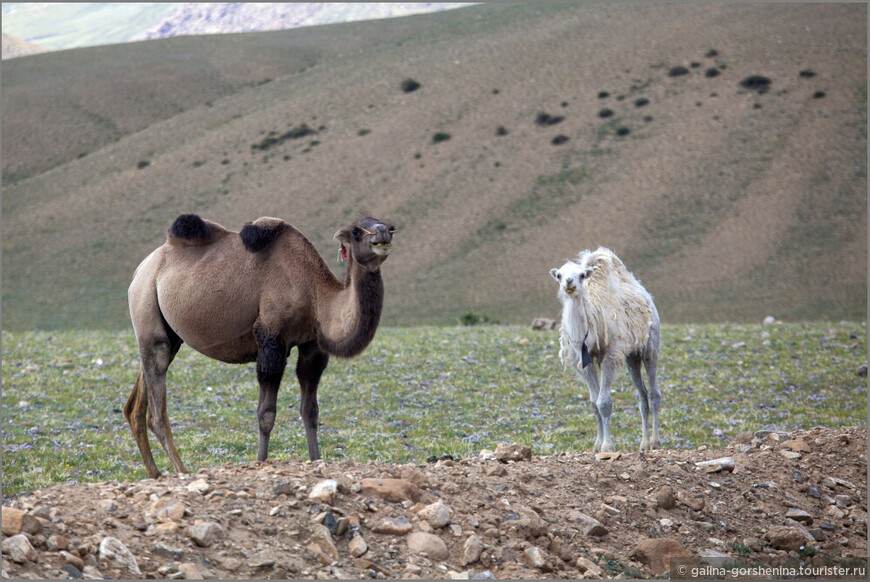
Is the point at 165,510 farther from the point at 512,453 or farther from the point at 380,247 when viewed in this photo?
the point at 512,453

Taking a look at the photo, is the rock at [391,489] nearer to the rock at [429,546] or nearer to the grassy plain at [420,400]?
the rock at [429,546]

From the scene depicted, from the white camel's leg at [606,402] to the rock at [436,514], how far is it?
153 inches

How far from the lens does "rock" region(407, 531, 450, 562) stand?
6.81m

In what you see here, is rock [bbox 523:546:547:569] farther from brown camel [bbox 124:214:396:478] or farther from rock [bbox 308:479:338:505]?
brown camel [bbox 124:214:396:478]

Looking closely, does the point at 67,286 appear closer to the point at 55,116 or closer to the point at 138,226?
the point at 138,226

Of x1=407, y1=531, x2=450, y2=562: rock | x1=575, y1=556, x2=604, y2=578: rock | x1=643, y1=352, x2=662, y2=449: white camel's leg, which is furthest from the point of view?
x1=643, y1=352, x2=662, y2=449: white camel's leg

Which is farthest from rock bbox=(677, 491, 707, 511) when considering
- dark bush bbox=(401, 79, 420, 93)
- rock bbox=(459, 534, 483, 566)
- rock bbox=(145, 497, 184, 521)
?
dark bush bbox=(401, 79, 420, 93)

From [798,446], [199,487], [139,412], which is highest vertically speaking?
[199,487]

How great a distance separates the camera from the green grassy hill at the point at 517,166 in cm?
5309

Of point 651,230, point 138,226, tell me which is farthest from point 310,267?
point 138,226

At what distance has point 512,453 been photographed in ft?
31.0

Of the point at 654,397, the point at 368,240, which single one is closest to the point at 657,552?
the point at 368,240

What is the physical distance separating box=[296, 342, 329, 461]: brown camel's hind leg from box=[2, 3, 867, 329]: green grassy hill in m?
35.6

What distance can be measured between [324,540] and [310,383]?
2.73m
